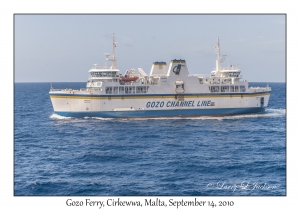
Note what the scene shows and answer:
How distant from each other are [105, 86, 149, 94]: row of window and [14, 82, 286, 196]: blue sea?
3991 mm

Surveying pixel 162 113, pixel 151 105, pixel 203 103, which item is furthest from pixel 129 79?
pixel 203 103

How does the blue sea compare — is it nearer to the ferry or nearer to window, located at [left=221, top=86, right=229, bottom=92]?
the ferry

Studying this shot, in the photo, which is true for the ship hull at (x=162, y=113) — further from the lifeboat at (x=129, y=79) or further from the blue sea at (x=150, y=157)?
the lifeboat at (x=129, y=79)

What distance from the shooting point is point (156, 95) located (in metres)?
46.5

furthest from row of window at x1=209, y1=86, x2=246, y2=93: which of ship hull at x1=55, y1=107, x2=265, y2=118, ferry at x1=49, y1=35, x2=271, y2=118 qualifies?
ship hull at x1=55, y1=107, x2=265, y2=118

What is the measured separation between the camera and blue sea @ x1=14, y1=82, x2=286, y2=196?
21.5 meters

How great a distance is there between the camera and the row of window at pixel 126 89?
152ft

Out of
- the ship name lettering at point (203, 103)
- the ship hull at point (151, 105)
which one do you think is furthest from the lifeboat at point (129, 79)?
the ship name lettering at point (203, 103)

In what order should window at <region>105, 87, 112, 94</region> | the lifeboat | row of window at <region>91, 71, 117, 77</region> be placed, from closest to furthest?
window at <region>105, 87, 112, 94</region>, row of window at <region>91, 71, 117, 77</region>, the lifeboat

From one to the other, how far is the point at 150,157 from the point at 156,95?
62.0ft

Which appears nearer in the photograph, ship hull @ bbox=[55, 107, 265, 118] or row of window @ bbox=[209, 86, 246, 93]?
ship hull @ bbox=[55, 107, 265, 118]

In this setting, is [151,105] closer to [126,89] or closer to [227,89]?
[126,89]

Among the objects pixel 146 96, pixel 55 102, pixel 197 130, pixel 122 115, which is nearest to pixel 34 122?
pixel 55 102
